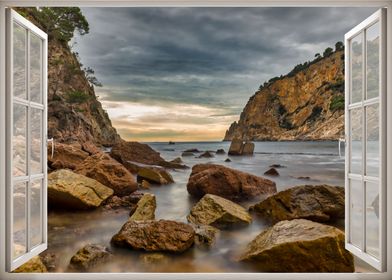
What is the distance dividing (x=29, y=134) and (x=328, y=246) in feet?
7.02

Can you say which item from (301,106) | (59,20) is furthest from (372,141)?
(301,106)

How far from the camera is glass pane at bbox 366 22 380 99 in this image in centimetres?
177

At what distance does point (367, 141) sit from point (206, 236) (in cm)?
245

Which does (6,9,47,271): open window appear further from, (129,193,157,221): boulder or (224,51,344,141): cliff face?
(224,51,344,141): cliff face

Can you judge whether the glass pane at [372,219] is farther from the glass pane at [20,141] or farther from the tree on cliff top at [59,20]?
the tree on cliff top at [59,20]

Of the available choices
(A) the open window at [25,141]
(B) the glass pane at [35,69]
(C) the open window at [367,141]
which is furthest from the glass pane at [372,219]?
(B) the glass pane at [35,69]

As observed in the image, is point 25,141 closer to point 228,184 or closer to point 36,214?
point 36,214

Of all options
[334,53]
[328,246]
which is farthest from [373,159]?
[334,53]

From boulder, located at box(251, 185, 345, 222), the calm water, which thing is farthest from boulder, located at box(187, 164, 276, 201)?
boulder, located at box(251, 185, 345, 222)

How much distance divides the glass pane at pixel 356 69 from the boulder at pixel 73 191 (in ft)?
10.9

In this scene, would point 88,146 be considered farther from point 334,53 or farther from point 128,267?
point 334,53

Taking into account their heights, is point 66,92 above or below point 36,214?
above

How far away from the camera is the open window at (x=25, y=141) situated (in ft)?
5.59

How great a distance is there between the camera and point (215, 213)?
4.12m
